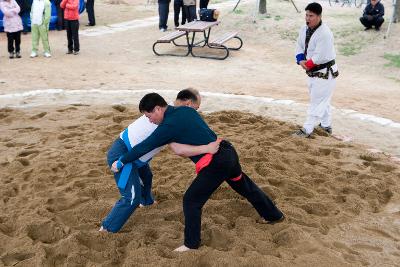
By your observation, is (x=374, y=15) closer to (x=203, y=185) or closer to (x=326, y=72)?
(x=326, y=72)

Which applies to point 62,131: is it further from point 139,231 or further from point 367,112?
point 367,112

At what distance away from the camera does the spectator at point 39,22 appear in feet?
33.7

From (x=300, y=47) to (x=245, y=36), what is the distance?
23.2 feet

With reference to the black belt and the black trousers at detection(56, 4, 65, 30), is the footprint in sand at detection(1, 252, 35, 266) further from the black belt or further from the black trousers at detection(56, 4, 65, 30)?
the black trousers at detection(56, 4, 65, 30)

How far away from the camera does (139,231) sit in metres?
3.67

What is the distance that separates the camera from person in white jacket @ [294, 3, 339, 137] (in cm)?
544

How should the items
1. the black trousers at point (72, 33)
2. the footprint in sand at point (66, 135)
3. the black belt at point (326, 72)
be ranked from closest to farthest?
1. the black belt at point (326, 72)
2. the footprint in sand at point (66, 135)
3. the black trousers at point (72, 33)

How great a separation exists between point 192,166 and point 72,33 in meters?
7.02

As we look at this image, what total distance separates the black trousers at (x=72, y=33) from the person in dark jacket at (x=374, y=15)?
7.13m

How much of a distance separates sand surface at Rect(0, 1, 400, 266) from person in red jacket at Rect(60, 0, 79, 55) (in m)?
0.54

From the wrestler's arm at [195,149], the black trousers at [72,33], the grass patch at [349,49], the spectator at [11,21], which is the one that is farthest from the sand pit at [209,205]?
the grass patch at [349,49]

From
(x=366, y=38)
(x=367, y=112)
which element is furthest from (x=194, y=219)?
(x=366, y=38)

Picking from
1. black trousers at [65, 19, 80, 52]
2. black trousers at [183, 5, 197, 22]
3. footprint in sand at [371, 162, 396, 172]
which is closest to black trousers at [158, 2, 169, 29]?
black trousers at [183, 5, 197, 22]

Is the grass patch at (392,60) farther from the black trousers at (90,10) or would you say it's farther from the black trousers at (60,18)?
the black trousers at (60,18)
